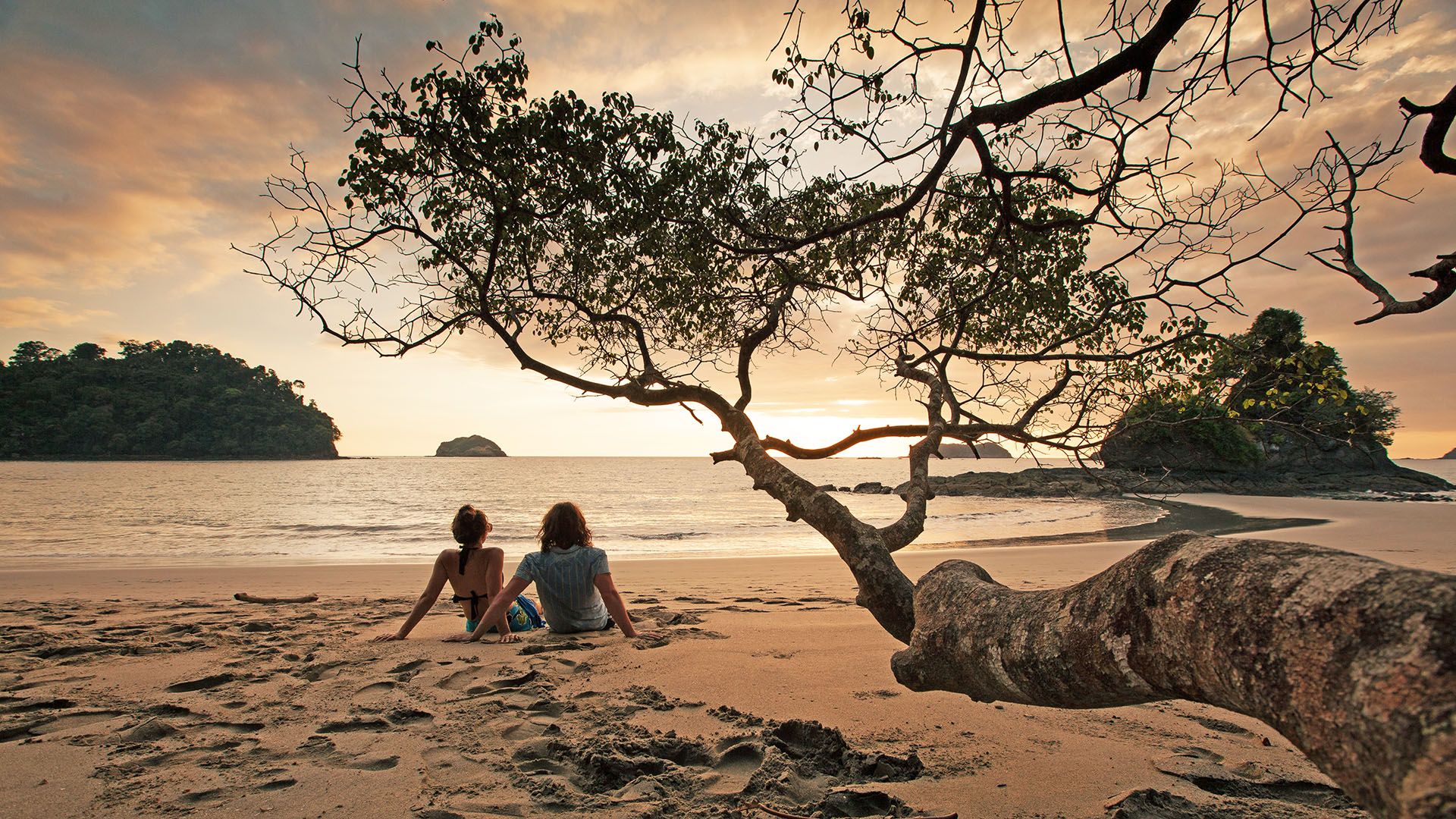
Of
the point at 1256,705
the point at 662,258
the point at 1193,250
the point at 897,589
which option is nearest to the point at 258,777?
the point at 897,589

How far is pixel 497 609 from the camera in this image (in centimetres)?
613

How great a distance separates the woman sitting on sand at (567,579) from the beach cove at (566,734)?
27 cm

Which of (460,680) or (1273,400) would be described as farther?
(460,680)

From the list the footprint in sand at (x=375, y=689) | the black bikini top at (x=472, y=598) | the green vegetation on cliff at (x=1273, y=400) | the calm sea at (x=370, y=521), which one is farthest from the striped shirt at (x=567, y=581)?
the calm sea at (x=370, y=521)

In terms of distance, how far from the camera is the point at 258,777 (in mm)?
3342

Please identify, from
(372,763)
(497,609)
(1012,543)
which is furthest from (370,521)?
(372,763)

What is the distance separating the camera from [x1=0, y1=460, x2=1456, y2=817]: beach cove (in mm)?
3146

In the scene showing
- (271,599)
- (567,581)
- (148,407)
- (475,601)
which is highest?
(148,407)

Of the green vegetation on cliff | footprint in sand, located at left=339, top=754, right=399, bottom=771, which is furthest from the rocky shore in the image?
footprint in sand, located at left=339, top=754, right=399, bottom=771

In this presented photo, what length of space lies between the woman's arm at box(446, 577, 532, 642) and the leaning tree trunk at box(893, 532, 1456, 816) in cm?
471

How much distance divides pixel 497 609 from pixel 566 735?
2.46m

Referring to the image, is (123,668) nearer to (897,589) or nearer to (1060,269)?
(897,589)

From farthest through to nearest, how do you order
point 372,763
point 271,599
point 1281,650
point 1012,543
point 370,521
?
point 370,521 → point 1012,543 → point 271,599 → point 372,763 → point 1281,650

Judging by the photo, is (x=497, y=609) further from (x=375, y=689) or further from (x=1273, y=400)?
(x=1273, y=400)
